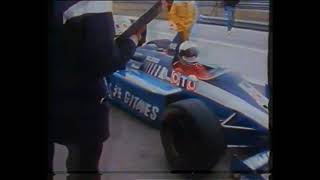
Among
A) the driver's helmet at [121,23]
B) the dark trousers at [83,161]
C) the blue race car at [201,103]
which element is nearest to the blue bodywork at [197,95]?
the blue race car at [201,103]

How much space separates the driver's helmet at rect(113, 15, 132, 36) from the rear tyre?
55 centimetres

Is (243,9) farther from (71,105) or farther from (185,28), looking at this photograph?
(71,105)

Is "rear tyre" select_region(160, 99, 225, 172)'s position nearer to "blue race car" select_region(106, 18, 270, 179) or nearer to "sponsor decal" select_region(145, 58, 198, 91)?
"blue race car" select_region(106, 18, 270, 179)

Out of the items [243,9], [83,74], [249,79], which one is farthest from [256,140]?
→ [83,74]

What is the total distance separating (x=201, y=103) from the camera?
11.3 ft

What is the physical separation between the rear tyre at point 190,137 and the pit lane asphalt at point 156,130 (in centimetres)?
5

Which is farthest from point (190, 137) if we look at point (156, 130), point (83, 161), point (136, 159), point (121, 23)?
point (121, 23)

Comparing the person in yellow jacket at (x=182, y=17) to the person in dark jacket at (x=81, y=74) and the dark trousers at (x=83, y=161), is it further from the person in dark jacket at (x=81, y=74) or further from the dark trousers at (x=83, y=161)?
the dark trousers at (x=83, y=161)

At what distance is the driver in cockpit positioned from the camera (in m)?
3.43

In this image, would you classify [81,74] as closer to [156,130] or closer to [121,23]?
[121,23]

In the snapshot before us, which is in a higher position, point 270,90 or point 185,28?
point 185,28

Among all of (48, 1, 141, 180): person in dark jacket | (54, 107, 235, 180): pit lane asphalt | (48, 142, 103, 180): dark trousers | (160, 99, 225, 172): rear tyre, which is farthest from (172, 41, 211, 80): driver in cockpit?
(48, 142, 103, 180): dark trousers

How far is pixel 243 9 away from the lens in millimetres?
3389

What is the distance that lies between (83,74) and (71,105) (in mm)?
206
